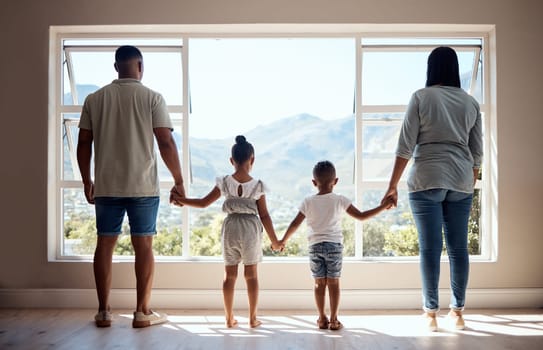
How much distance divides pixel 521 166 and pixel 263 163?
1921 mm

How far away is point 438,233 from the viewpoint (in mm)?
3037

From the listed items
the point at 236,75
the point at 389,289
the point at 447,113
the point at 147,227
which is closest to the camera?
the point at 447,113

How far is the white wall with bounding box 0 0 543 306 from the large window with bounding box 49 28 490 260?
0.15 metres

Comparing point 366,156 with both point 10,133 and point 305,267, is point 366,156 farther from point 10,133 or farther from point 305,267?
point 10,133

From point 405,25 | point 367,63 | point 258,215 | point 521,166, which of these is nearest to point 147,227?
point 258,215

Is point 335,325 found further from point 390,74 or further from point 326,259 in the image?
point 390,74

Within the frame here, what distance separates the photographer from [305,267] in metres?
3.83

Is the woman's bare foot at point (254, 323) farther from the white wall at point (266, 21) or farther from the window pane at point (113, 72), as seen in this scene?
the window pane at point (113, 72)

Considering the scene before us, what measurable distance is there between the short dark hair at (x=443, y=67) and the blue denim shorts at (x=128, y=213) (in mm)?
1850

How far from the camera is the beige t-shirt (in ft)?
10.3

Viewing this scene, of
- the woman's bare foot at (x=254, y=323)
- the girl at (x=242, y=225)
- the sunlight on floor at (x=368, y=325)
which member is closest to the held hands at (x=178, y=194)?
the girl at (x=242, y=225)

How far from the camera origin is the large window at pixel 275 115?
399 centimetres

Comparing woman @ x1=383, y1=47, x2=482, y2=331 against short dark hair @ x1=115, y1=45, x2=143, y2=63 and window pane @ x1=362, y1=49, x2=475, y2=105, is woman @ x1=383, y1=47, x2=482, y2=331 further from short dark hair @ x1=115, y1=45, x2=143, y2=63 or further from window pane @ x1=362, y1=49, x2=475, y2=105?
short dark hair @ x1=115, y1=45, x2=143, y2=63

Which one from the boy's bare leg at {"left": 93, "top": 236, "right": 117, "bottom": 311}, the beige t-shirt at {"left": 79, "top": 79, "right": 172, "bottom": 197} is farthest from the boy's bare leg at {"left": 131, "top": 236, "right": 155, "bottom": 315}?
the beige t-shirt at {"left": 79, "top": 79, "right": 172, "bottom": 197}
